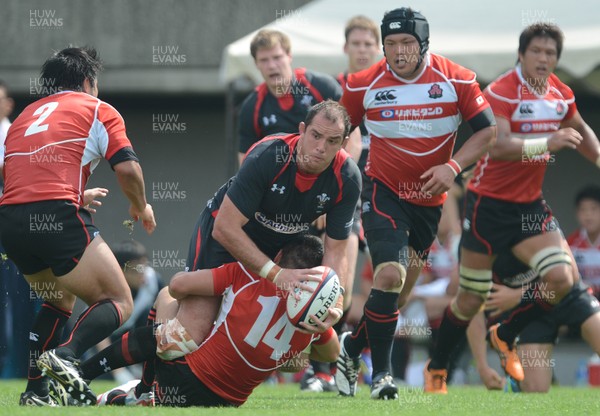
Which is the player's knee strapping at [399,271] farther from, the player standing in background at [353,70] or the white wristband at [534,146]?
the white wristband at [534,146]

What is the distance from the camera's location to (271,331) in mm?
6637

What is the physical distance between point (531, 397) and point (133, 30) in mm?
8290

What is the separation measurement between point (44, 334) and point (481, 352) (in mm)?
4671

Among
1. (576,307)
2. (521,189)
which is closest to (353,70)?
(521,189)

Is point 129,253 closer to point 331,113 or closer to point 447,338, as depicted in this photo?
point 447,338

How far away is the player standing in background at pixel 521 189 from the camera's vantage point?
8.70m

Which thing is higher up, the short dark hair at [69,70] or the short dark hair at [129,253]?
the short dark hair at [69,70]

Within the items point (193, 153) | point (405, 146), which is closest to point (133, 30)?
point (193, 153)

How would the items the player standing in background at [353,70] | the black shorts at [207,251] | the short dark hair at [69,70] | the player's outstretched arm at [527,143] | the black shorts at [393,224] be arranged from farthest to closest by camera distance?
the player standing in background at [353,70] → the player's outstretched arm at [527,143] → the black shorts at [393,224] → the black shorts at [207,251] → the short dark hair at [69,70]

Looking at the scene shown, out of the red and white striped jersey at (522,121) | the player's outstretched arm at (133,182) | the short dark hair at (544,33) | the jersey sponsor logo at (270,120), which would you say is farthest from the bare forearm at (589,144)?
the player's outstretched arm at (133,182)

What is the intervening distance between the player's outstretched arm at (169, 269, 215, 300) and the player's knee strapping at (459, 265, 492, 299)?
292 centimetres

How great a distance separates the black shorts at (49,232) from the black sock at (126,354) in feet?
1.81

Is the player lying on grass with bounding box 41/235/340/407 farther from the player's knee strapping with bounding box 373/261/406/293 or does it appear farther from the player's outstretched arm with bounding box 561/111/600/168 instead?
the player's outstretched arm with bounding box 561/111/600/168

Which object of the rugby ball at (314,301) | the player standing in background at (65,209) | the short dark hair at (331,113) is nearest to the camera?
the rugby ball at (314,301)
